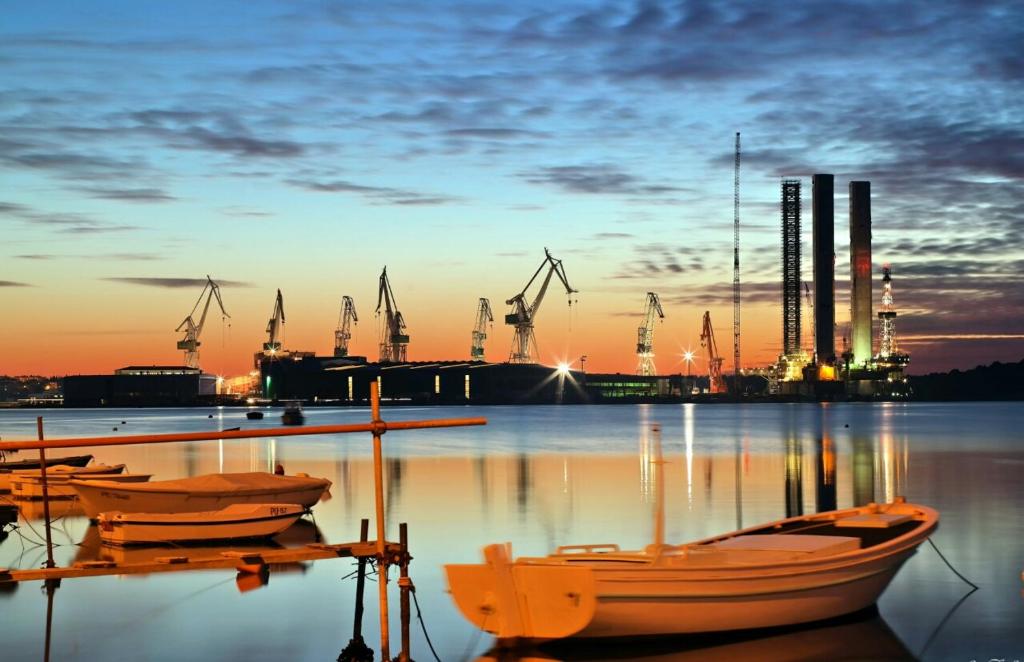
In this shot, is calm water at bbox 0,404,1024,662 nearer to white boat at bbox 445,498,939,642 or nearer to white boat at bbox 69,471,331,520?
white boat at bbox 445,498,939,642

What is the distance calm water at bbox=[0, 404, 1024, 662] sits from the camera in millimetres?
20828

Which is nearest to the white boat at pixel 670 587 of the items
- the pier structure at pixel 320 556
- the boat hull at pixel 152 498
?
the pier structure at pixel 320 556

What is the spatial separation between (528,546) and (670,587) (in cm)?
1555

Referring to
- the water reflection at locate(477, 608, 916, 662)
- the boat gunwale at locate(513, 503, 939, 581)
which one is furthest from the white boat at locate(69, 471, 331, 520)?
the water reflection at locate(477, 608, 916, 662)

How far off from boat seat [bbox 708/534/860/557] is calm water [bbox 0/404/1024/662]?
1345mm

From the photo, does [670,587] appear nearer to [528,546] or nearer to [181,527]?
[528,546]

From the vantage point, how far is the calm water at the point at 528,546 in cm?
2083

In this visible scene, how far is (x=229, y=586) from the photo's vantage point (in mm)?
26469

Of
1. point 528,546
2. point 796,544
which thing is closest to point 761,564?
point 796,544

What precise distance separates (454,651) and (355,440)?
318ft

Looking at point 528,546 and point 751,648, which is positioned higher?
point 751,648

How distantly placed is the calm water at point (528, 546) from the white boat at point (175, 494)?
129cm

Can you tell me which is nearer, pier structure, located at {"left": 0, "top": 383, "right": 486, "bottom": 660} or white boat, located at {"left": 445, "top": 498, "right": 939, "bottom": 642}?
white boat, located at {"left": 445, "top": 498, "right": 939, "bottom": 642}

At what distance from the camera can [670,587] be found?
18500mm
